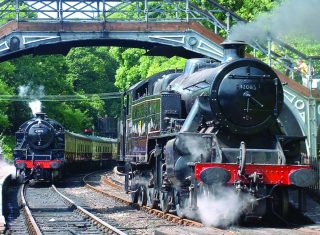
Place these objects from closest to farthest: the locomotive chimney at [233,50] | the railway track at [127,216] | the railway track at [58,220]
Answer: the railway track at [127,216] → the railway track at [58,220] → the locomotive chimney at [233,50]

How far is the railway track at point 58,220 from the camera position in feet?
42.8

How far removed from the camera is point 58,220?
1504cm

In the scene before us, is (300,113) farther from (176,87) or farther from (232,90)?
(232,90)

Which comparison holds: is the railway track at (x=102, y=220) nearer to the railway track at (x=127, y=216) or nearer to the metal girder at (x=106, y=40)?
the railway track at (x=127, y=216)

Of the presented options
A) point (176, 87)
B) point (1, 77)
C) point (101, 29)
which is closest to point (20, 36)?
point (101, 29)

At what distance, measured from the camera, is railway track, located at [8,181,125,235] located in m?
13.0

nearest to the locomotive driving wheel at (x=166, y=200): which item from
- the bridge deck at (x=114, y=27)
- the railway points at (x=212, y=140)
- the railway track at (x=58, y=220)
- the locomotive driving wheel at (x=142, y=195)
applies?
the railway points at (x=212, y=140)

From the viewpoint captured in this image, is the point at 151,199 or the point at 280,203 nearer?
the point at 280,203

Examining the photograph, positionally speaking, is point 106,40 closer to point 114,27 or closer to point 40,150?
point 114,27

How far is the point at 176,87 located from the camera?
A: 15.4 metres

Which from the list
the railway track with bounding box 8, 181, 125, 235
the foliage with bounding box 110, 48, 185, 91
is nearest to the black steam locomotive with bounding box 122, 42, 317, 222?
the railway track with bounding box 8, 181, 125, 235

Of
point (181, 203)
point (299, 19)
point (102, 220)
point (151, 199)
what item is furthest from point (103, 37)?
point (299, 19)

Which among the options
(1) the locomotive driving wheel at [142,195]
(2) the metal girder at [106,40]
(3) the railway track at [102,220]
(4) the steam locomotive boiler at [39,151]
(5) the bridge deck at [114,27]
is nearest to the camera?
(3) the railway track at [102,220]

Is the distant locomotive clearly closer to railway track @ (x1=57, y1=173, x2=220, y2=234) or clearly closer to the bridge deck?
railway track @ (x1=57, y1=173, x2=220, y2=234)
